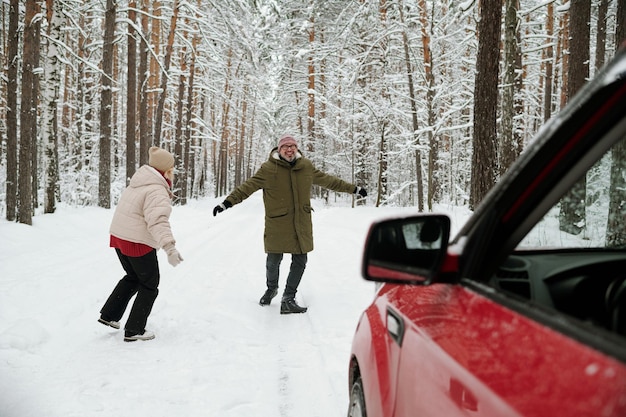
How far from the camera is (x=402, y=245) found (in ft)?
5.11

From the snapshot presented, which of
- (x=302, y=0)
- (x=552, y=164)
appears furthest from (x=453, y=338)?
(x=302, y=0)

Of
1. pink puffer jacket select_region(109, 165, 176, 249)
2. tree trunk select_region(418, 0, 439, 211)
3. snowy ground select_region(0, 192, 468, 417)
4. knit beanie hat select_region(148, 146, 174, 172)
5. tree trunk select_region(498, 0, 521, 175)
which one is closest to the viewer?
snowy ground select_region(0, 192, 468, 417)

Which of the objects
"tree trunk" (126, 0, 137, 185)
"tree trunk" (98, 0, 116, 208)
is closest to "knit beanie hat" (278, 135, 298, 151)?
"tree trunk" (98, 0, 116, 208)

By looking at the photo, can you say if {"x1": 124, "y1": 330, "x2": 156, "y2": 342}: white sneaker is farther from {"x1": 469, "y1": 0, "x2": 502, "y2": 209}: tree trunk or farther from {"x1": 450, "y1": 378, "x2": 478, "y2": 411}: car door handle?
{"x1": 469, "y1": 0, "x2": 502, "y2": 209}: tree trunk

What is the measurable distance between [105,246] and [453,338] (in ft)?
38.6

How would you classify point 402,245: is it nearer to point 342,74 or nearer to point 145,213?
point 145,213

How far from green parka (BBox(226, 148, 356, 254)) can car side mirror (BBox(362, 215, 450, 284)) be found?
4.57 meters

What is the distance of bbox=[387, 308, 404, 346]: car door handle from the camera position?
1650 millimetres

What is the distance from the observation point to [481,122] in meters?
8.09

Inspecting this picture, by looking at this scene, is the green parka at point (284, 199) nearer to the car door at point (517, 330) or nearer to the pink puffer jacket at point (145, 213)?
the pink puffer jacket at point (145, 213)

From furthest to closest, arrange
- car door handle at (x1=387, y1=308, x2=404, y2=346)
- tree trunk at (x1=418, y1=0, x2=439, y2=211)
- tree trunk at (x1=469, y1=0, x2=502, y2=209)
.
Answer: tree trunk at (x1=418, y1=0, x2=439, y2=211) < tree trunk at (x1=469, y1=0, x2=502, y2=209) < car door handle at (x1=387, y1=308, x2=404, y2=346)

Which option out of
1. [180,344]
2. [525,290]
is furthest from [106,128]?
[525,290]

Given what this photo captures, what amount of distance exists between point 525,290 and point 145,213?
4.14m

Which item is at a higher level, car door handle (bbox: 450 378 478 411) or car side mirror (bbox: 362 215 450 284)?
car side mirror (bbox: 362 215 450 284)
